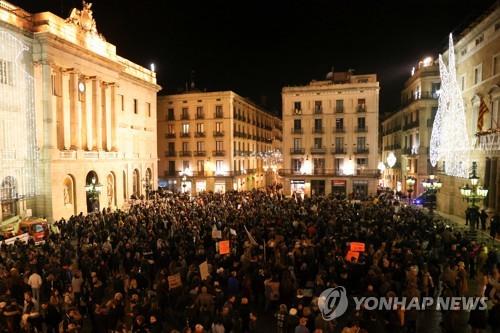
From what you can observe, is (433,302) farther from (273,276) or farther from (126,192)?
(126,192)

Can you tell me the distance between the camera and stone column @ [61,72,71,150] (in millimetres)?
29500

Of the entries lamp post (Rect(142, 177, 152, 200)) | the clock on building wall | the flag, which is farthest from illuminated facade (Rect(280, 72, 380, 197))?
the clock on building wall

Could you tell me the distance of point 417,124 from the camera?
41031mm

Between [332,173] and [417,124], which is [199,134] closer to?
[332,173]

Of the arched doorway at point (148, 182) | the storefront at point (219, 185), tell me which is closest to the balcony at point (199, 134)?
the storefront at point (219, 185)

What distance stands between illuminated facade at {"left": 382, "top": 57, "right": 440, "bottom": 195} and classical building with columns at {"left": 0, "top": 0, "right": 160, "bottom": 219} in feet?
98.7

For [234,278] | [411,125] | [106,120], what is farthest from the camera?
[411,125]

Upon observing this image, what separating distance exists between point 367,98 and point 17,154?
36.7 meters

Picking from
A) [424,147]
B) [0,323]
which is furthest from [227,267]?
[424,147]

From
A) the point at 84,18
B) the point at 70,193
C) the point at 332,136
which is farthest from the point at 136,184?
the point at 332,136

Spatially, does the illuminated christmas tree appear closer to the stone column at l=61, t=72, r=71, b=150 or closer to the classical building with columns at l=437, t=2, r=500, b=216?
the classical building with columns at l=437, t=2, r=500, b=216

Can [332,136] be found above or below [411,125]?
below

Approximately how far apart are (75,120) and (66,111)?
4.71 ft

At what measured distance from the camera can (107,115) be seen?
115ft
